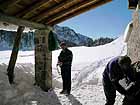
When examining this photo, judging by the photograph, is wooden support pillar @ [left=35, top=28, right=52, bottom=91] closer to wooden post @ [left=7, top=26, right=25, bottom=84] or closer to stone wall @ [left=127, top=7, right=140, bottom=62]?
wooden post @ [left=7, top=26, right=25, bottom=84]

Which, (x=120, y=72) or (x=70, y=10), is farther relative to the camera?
(x=70, y=10)

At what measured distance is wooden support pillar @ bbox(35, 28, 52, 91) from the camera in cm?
936

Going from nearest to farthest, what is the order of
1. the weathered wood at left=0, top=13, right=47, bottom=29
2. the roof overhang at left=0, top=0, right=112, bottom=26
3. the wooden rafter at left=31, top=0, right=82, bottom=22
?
the weathered wood at left=0, top=13, right=47, bottom=29 < the roof overhang at left=0, top=0, right=112, bottom=26 < the wooden rafter at left=31, top=0, right=82, bottom=22

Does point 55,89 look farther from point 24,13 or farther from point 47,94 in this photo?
point 24,13

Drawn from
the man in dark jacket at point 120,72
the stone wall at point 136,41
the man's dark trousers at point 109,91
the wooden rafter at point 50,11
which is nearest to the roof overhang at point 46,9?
→ the wooden rafter at point 50,11

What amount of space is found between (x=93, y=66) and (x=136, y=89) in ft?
27.8

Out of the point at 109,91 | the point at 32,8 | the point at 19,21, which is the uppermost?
the point at 32,8

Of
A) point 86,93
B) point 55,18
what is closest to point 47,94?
point 86,93

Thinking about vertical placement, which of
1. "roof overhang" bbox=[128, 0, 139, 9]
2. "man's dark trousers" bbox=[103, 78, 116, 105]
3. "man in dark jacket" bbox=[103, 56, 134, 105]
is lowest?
"man's dark trousers" bbox=[103, 78, 116, 105]

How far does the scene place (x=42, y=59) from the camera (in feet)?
30.9

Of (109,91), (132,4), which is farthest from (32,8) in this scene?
(109,91)

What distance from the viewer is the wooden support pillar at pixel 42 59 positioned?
9359 millimetres

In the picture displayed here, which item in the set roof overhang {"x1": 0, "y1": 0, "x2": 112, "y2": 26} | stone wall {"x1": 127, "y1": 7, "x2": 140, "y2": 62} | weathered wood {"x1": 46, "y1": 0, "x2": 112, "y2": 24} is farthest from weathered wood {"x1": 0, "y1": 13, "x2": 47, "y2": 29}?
stone wall {"x1": 127, "y1": 7, "x2": 140, "y2": 62}

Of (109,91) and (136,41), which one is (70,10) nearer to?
(136,41)
